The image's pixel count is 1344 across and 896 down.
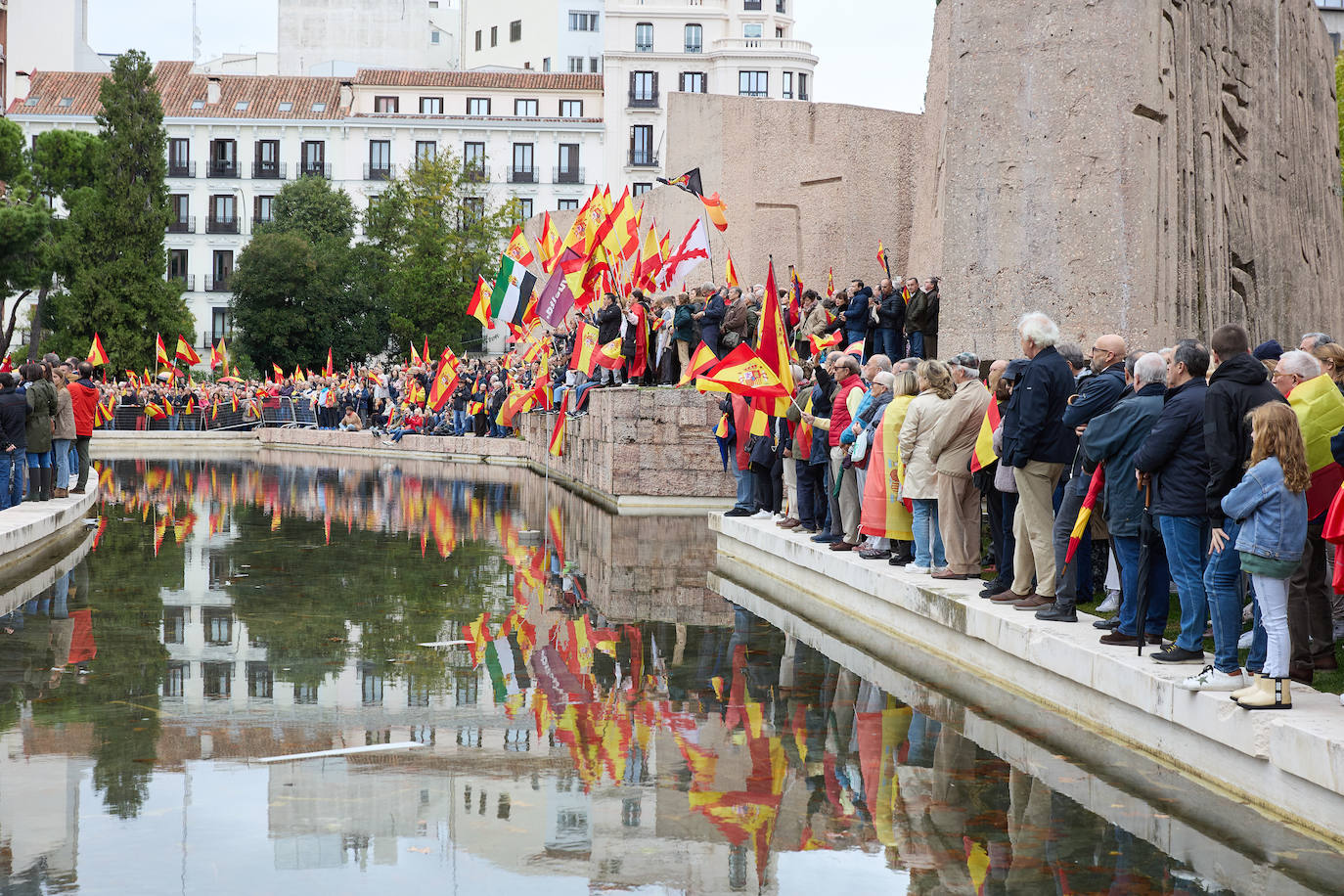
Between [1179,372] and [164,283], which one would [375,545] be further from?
[164,283]

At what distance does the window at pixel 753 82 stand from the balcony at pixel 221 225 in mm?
25908

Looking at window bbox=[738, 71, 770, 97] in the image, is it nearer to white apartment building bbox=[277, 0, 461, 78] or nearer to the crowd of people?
white apartment building bbox=[277, 0, 461, 78]

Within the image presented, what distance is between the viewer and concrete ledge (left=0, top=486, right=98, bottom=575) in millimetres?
13820

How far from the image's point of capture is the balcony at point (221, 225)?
7438cm

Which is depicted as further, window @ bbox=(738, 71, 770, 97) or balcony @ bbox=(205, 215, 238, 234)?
balcony @ bbox=(205, 215, 238, 234)

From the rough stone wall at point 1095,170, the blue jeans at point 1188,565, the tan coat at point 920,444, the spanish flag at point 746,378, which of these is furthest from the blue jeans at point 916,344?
the blue jeans at point 1188,565

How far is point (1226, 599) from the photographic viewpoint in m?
6.93

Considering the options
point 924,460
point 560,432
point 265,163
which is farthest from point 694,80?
point 924,460

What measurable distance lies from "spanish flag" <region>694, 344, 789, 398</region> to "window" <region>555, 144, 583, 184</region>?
62136 millimetres

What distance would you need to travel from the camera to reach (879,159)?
27.3 meters

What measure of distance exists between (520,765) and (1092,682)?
3031mm

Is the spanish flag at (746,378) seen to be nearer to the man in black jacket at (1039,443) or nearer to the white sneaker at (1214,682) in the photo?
the man in black jacket at (1039,443)

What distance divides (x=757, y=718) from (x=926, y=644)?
8.78ft

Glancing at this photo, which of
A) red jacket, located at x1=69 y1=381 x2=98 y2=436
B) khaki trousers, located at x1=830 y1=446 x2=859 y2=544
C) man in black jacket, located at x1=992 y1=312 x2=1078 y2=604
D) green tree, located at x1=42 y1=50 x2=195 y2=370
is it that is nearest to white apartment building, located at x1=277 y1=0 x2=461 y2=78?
green tree, located at x1=42 y1=50 x2=195 y2=370
